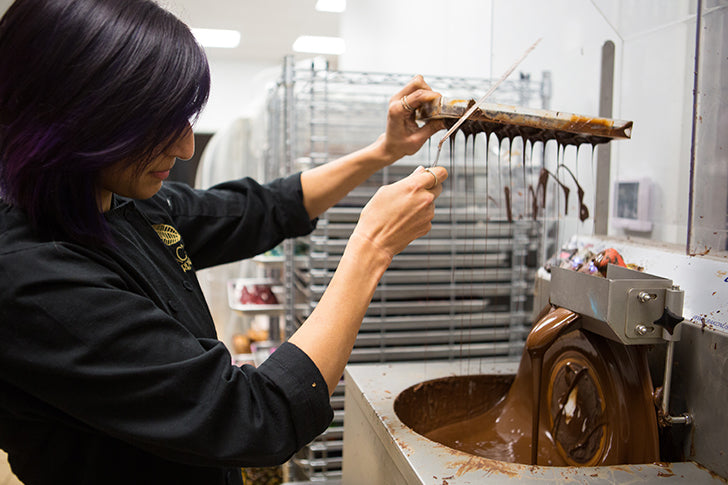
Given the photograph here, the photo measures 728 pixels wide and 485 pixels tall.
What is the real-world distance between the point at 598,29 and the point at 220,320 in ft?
12.2

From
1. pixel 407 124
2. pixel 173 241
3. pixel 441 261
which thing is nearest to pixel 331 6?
pixel 441 261

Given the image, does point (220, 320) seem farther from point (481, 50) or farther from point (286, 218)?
point (286, 218)

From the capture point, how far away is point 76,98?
65 cm

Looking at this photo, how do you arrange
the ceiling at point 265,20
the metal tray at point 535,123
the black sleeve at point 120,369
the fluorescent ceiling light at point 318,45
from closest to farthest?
the black sleeve at point 120,369 < the metal tray at point 535,123 < the ceiling at point 265,20 < the fluorescent ceiling light at point 318,45

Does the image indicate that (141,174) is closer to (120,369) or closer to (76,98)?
(76,98)

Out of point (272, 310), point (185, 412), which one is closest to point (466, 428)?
point (185, 412)

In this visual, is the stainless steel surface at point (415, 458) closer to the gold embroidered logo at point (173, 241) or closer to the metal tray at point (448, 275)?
the gold embroidered logo at point (173, 241)

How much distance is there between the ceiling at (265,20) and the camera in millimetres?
4543

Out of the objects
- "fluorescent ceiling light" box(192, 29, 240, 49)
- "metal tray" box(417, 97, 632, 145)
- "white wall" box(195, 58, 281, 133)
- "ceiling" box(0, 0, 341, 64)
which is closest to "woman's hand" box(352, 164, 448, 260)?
"metal tray" box(417, 97, 632, 145)

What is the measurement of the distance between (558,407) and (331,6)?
4.43 metres

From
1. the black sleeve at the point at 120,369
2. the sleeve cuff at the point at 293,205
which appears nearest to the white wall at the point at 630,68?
the sleeve cuff at the point at 293,205

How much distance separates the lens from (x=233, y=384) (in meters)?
0.68

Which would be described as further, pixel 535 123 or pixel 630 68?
pixel 630 68

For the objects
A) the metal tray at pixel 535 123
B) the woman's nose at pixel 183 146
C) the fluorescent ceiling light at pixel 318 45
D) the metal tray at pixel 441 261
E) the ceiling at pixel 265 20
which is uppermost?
the fluorescent ceiling light at pixel 318 45
